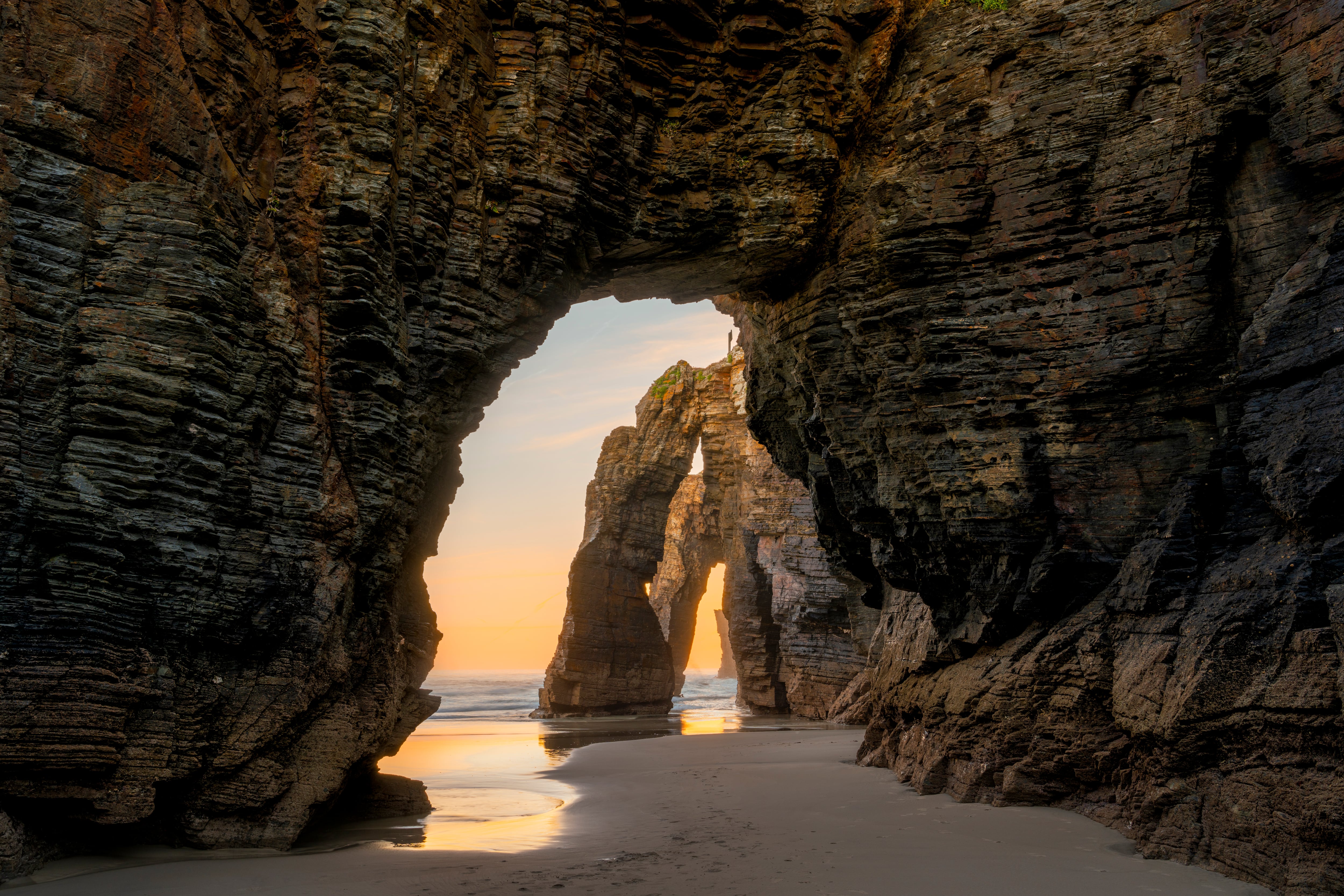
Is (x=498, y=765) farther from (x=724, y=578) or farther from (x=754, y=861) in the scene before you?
(x=724, y=578)

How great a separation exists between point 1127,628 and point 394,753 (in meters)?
8.46

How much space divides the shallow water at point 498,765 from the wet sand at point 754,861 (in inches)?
15.8

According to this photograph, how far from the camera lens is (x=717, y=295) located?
12.3m

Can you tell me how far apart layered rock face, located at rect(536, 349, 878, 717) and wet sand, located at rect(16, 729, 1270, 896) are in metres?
14.3

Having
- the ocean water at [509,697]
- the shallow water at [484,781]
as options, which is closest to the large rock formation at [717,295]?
the shallow water at [484,781]

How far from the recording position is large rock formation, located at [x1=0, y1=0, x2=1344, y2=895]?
619 centimetres

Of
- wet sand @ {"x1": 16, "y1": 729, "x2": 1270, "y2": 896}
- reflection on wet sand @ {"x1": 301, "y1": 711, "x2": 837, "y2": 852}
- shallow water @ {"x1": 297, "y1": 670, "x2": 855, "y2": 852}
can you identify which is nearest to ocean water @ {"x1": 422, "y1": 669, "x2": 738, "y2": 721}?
shallow water @ {"x1": 297, "y1": 670, "x2": 855, "y2": 852}

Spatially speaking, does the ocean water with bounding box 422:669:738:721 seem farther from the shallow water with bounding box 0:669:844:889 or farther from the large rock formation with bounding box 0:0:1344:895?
the large rock formation with bounding box 0:0:1344:895

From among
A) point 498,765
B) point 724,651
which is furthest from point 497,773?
point 724,651

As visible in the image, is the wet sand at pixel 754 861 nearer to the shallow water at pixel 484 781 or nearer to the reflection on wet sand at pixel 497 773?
the shallow water at pixel 484 781

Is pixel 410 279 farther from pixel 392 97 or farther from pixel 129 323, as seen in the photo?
pixel 129 323

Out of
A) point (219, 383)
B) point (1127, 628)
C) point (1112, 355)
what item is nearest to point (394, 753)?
point (219, 383)

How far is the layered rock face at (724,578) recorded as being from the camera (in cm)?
2559

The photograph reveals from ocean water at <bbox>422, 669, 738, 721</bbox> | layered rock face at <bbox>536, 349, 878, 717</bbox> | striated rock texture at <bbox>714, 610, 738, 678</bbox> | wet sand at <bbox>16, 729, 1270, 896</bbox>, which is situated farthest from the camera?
striated rock texture at <bbox>714, 610, 738, 678</bbox>
